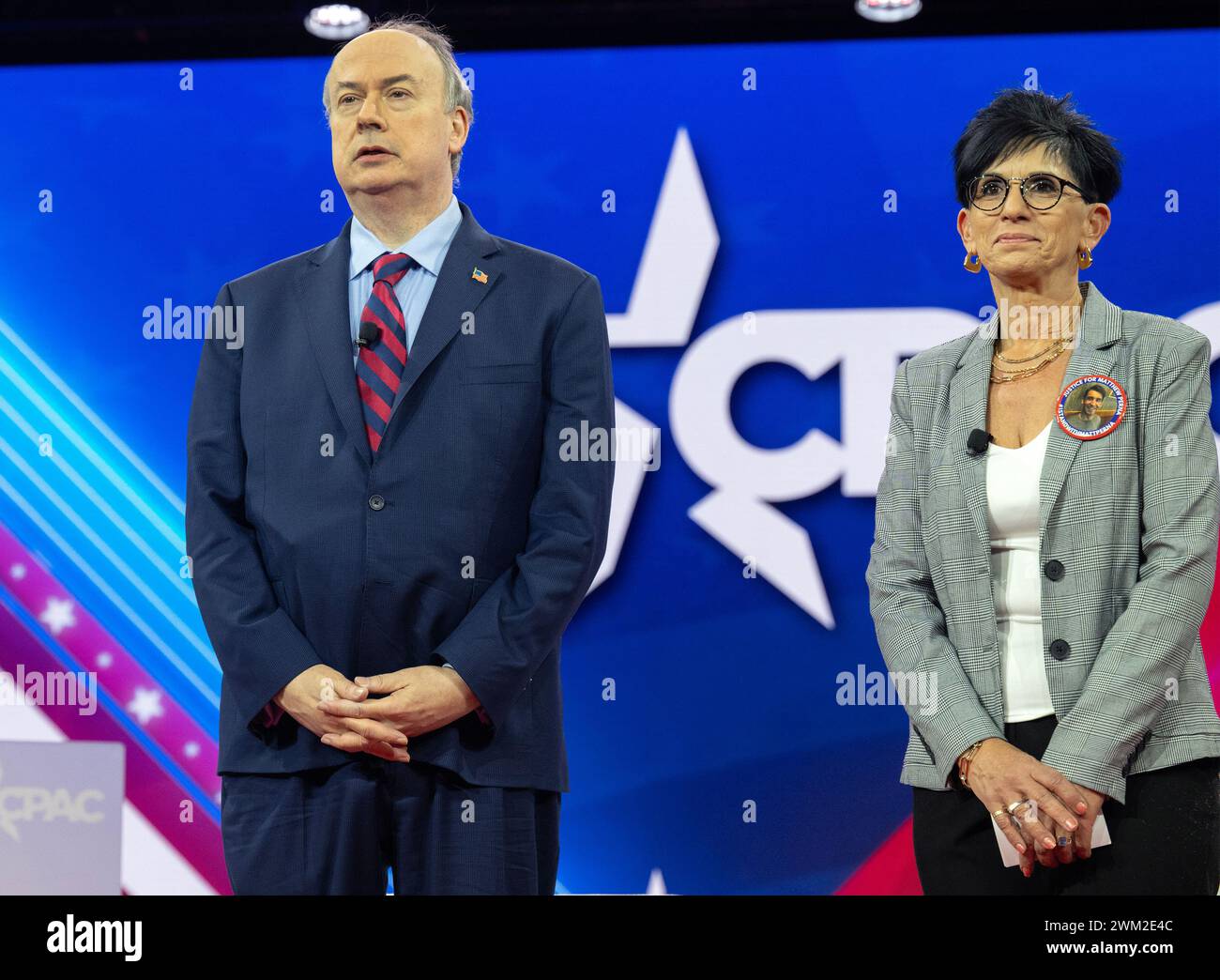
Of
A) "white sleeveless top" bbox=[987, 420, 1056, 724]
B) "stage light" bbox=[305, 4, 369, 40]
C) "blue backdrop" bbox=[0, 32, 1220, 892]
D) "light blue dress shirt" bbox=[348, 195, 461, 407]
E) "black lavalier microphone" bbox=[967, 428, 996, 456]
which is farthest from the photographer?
"stage light" bbox=[305, 4, 369, 40]

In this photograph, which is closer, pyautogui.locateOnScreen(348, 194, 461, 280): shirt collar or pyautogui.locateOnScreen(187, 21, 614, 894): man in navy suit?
pyautogui.locateOnScreen(187, 21, 614, 894): man in navy suit

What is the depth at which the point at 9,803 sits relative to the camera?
14.1 feet

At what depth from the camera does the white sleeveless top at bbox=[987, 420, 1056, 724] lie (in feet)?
9.46

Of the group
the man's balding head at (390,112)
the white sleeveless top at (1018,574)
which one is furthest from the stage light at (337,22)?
the white sleeveless top at (1018,574)

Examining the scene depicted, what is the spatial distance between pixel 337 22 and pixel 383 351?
1.61 meters

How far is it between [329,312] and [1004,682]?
5.41ft

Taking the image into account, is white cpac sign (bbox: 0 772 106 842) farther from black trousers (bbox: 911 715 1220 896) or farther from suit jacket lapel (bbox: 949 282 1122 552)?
Result: suit jacket lapel (bbox: 949 282 1122 552)

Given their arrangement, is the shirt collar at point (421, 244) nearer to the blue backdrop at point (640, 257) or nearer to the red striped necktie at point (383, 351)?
the red striped necktie at point (383, 351)

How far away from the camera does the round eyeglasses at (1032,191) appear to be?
3.05 metres

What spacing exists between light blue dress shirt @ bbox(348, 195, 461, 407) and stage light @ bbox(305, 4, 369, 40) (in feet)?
4.00

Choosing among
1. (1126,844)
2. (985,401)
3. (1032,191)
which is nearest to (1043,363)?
(985,401)

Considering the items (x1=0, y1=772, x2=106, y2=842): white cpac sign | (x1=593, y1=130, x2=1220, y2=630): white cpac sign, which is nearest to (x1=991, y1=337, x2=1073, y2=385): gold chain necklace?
(x1=593, y1=130, x2=1220, y2=630): white cpac sign

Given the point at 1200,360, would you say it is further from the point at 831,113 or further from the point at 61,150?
the point at 61,150
